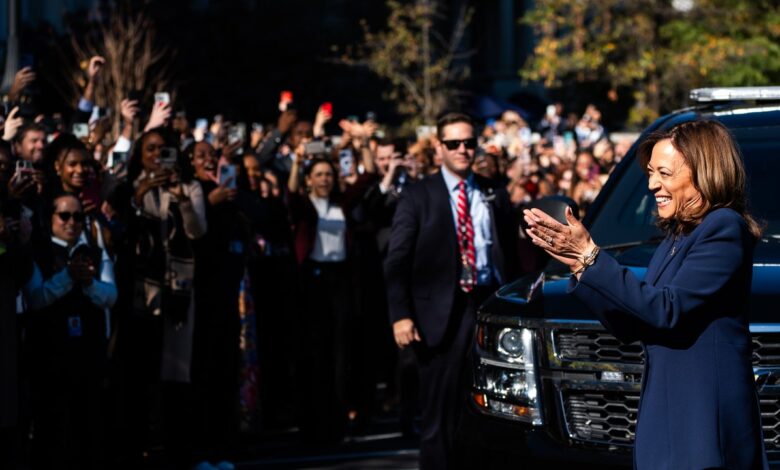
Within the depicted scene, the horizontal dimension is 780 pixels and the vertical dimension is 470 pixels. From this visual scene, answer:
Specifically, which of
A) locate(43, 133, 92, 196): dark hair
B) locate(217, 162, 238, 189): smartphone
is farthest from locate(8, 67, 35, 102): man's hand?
locate(217, 162, 238, 189): smartphone

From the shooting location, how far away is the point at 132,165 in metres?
10.5

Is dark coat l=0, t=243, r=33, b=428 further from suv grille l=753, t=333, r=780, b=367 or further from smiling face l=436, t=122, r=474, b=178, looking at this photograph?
suv grille l=753, t=333, r=780, b=367

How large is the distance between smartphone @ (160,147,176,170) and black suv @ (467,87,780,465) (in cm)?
332

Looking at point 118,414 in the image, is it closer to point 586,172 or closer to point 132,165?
point 132,165

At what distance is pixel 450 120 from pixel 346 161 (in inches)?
167

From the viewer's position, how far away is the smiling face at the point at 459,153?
29.1 feet

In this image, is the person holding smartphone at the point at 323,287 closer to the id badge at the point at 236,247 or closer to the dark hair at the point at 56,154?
the id badge at the point at 236,247

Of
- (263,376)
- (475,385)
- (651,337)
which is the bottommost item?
(263,376)

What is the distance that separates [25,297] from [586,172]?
924 cm

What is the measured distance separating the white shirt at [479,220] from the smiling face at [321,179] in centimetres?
296

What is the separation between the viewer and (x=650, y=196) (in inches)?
301

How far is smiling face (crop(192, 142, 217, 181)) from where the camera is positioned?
1072cm

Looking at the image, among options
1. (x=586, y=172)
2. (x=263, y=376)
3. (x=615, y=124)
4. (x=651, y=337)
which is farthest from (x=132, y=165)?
(x=615, y=124)

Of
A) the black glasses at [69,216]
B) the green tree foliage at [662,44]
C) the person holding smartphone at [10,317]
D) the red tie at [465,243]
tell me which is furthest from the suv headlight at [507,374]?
the green tree foliage at [662,44]
